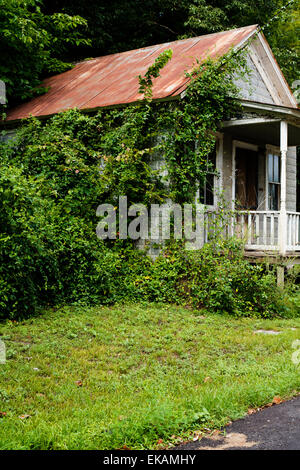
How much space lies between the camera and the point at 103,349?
6.80m

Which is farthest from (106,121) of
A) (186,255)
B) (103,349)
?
(103,349)

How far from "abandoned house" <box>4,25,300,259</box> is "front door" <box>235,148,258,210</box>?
0.03m

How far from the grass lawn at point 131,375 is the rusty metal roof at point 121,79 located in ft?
16.8

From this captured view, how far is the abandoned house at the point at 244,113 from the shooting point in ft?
37.4

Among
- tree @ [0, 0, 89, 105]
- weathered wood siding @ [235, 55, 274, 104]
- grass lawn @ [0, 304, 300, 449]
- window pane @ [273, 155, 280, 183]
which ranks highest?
tree @ [0, 0, 89, 105]

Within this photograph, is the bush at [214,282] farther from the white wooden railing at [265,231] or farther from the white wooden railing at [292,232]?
the white wooden railing at [292,232]

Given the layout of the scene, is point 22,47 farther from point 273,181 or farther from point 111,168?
point 273,181

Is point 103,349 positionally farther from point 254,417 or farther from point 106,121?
point 106,121

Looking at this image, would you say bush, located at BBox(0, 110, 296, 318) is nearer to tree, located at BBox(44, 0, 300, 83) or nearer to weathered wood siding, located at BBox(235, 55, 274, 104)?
weathered wood siding, located at BBox(235, 55, 274, 104)

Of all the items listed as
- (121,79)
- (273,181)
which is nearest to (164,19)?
(121,79)

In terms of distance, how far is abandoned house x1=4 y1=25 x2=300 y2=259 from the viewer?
1141 cm

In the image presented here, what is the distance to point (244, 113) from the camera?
12109mm

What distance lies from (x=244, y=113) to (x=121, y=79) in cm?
337

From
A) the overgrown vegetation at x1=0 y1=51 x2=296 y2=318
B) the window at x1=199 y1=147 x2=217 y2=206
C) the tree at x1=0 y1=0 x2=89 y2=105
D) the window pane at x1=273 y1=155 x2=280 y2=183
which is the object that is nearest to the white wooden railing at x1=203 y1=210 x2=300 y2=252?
the window at x1=199 y1=147 x2=217 y2=206
